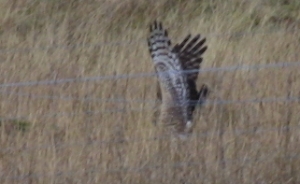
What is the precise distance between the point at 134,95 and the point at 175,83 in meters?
0.48

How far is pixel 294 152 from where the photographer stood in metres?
Result: 6.75

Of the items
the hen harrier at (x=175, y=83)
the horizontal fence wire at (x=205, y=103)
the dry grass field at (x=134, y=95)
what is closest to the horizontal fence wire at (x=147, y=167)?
the dry grass field at (x=134, y=95)

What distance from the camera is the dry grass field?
679cm

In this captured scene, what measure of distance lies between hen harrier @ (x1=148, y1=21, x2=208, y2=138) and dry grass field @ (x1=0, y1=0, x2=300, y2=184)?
101 mm

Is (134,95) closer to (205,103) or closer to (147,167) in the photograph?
(205,103)

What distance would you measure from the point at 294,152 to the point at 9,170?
1.76m

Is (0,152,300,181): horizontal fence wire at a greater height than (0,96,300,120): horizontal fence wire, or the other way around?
(0,96,300,120): horizontal fence wire

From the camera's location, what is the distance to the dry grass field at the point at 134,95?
267 inches

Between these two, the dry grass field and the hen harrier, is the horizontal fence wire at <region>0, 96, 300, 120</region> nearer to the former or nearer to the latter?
the dry grass field

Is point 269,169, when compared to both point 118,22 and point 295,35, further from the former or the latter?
point 118,22

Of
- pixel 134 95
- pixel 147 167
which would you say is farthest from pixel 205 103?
pixel 147 167

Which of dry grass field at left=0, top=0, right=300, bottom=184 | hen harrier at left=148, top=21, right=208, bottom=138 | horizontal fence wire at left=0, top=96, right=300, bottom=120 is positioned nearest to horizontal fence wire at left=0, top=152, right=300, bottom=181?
dry grass field at left=0, top=0, right=300, bottom=184

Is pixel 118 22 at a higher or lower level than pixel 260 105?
higher

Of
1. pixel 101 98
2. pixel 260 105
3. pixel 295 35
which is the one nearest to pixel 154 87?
pixel 101 98
